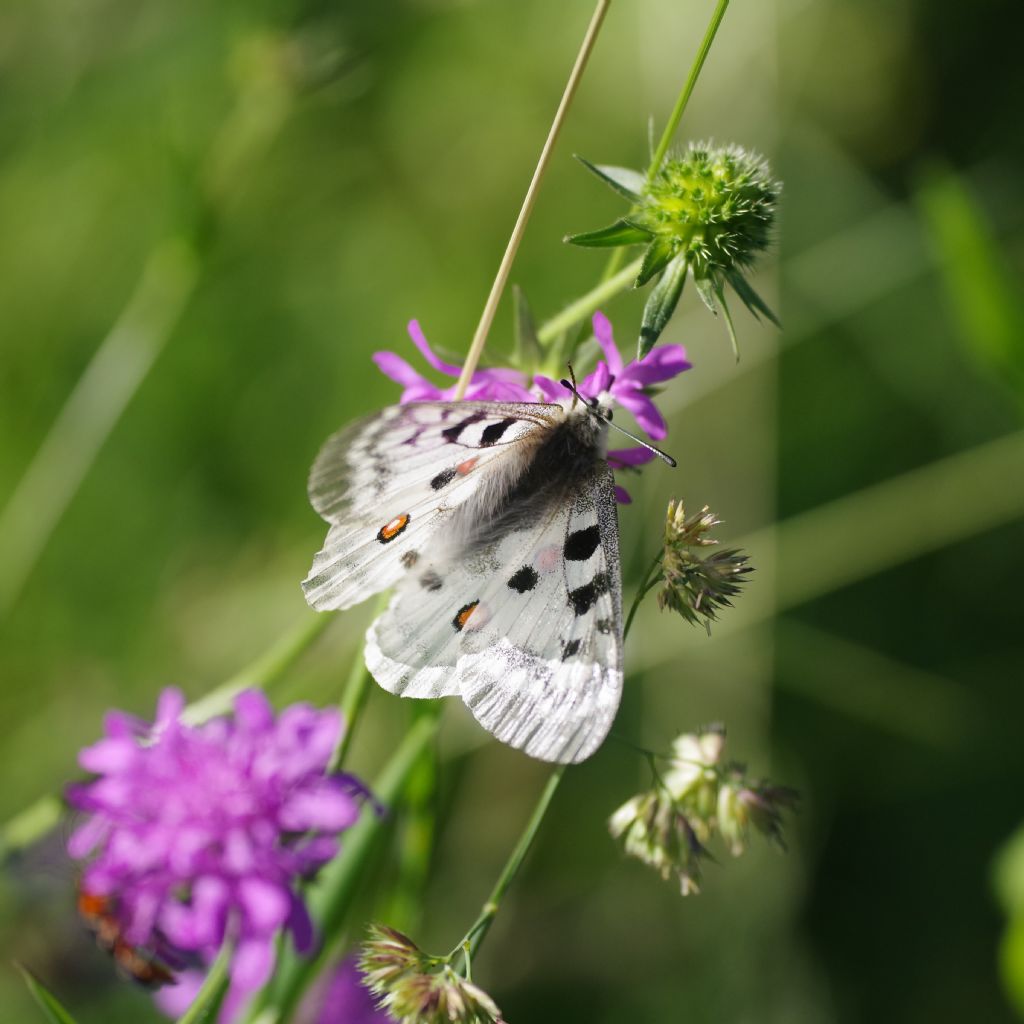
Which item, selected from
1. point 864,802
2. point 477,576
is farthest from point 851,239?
point 477,576

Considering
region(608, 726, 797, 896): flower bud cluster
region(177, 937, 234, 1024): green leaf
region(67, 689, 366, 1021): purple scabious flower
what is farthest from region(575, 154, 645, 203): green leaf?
region(177, 937, 234, 1024): green leaf

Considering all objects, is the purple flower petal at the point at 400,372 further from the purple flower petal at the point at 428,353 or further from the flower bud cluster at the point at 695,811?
the flower bud cluster at the point at 695,811

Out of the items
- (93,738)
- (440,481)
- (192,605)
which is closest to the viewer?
(440,481)

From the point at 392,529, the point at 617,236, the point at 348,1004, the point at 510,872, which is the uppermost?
the point at 617,236

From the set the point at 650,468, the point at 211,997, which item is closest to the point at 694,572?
the point at 211,997

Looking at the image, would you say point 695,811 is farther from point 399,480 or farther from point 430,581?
point 399,480

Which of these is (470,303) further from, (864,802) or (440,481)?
(864,802)
